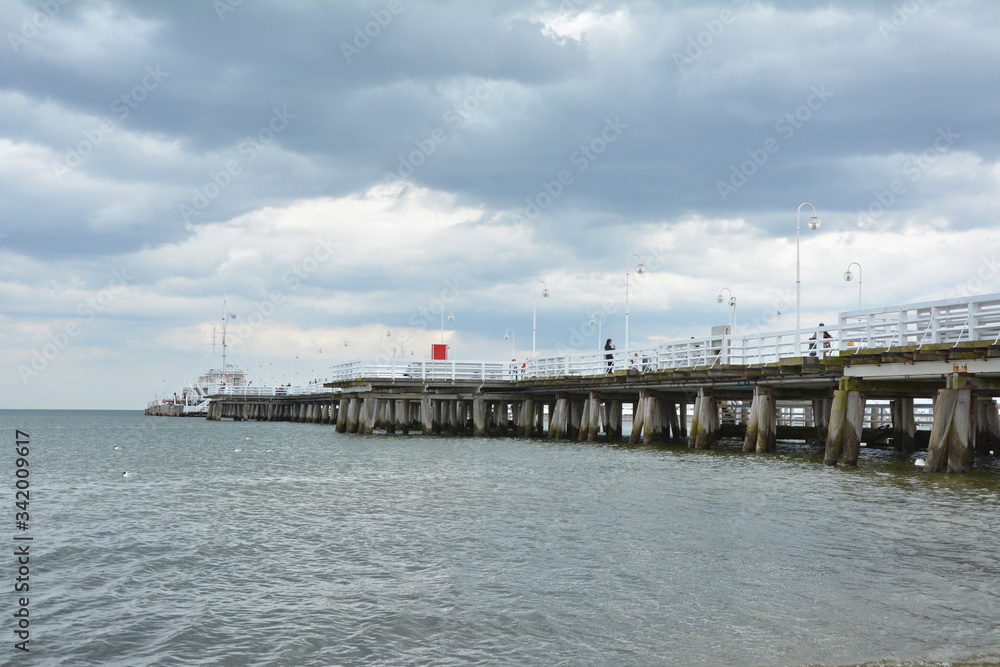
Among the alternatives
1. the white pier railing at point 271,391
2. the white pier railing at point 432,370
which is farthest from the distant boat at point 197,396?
the white pier railing at point 432,370

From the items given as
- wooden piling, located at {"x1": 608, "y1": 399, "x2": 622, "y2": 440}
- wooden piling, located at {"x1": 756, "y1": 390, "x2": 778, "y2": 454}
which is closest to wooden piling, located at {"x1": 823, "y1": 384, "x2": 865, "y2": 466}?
wooden piling, located at {"x1": 756, "y1": 390, "x2": 778, "y2": 454}

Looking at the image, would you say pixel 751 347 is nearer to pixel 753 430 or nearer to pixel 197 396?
pixel 753 430

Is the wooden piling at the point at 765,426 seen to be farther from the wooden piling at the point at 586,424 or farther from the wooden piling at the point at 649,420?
the wooden piling at the point at 586,424

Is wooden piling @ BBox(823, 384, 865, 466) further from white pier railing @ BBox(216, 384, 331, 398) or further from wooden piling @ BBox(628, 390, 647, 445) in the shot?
white pier railing @ BBox(216, 384, 331, 398)

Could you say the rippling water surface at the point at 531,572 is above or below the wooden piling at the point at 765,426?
below

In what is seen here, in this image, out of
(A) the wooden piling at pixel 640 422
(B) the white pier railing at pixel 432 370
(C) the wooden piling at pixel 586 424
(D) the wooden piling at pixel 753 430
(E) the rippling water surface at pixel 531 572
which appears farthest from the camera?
(B) the white pier railing at pixel 432 370

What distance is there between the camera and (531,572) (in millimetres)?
11078

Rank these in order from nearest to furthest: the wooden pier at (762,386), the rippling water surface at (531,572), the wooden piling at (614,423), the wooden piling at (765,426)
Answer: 1. the rippling water surface at (531,572)
2. the wooden pier at (762,386)
3. the wooden piling at (765,426)
4. the wooden piling at (614,423)

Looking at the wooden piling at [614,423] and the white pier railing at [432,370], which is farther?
the white pier railing at [432,370]

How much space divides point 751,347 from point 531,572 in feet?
66.2

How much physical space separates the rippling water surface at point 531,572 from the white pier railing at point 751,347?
3663mm

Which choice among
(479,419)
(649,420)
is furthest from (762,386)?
(479,419)

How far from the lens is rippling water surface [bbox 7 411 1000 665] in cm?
812

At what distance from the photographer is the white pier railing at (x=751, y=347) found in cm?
2041
